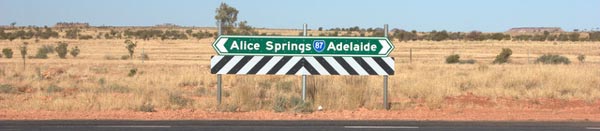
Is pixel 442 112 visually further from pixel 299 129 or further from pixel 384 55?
pixel 299 129

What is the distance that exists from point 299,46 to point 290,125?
3.73m

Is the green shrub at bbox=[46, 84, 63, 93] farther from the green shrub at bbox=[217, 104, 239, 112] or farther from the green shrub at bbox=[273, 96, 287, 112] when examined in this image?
the green shrub at bbox=[273, 96, 287, 112]

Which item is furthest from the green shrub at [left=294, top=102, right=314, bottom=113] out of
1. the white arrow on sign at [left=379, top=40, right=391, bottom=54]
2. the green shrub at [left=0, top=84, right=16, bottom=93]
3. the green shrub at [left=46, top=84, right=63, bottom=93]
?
the green shrub at [left=0, top=84, right=16, bottom=93]

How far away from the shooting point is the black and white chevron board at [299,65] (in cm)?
1612

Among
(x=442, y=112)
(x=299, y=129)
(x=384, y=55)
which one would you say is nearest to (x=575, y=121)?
(x=442, y=112)

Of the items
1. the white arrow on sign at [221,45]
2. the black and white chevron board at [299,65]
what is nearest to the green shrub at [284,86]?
the black and white chevron board at [299,65]

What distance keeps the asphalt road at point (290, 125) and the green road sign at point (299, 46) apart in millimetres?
2981

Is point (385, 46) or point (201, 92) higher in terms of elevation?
point (385, 46)

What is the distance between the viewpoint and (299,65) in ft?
53.0

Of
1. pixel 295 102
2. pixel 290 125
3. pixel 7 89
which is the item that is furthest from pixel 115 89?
pixel 290 125

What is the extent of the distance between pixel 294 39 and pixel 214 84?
1059 cm

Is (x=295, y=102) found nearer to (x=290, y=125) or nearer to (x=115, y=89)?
(x=290, y=125)

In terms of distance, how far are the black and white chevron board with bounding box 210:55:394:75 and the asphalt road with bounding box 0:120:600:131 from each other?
2895 mm

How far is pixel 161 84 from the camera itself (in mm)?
25375
